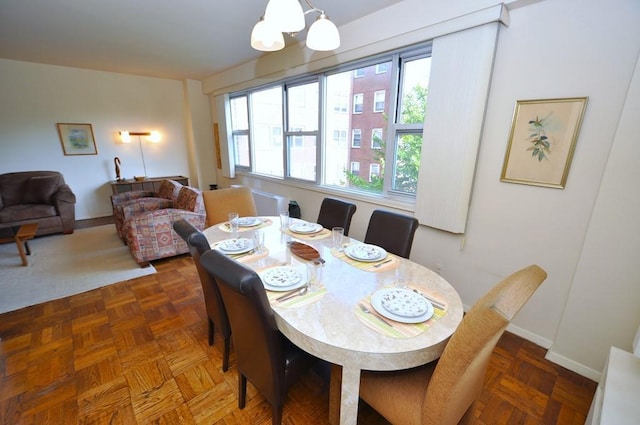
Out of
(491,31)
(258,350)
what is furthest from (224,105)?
(258,350)

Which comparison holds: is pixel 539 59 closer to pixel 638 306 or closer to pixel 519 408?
pixel 638 306

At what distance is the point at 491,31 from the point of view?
173 cm

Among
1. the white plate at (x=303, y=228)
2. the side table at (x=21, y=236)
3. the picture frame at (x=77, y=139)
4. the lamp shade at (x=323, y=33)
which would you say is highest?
the lamp shade at (x=323, y=33)

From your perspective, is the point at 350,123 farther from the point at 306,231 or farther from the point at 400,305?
the point at 400,305

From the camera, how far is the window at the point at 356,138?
9.46ft

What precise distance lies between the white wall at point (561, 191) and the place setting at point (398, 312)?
120cm

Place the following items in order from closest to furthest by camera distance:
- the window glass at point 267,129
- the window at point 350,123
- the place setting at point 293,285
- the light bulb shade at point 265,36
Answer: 1. the place setting at point 293,285
2. the light bulb shade at point 265,36
3. the window at point 350,123
4. the window glass at point 267,129

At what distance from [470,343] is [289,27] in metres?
1.57

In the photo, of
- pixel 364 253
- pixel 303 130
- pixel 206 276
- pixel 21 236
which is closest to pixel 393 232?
pixel 364 253

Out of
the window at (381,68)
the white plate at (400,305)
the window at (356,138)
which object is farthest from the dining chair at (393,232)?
the window at (381,68)

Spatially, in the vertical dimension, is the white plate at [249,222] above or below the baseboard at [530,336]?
above

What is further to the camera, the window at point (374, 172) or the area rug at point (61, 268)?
the window at point (374, 172)

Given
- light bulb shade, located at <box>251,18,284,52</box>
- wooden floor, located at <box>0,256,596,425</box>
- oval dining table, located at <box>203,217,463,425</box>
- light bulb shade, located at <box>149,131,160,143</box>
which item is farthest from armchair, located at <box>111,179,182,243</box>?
light bulb shade, located at <box>251,18,284,52</box>

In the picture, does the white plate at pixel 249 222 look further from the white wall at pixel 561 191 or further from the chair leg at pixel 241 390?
the white wall at pixel 561 191
